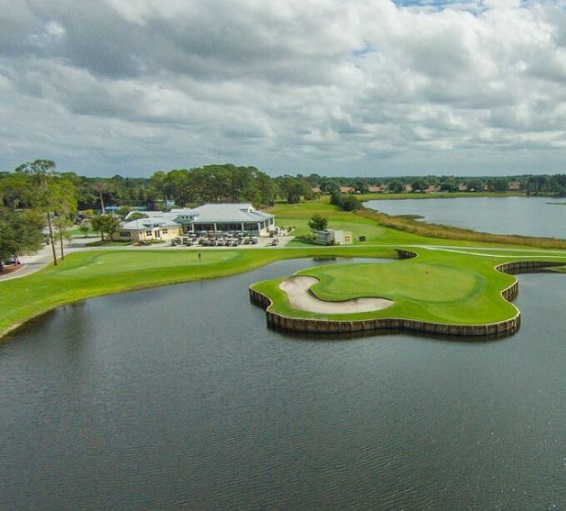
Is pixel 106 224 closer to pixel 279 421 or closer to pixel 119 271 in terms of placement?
pixel 119 271

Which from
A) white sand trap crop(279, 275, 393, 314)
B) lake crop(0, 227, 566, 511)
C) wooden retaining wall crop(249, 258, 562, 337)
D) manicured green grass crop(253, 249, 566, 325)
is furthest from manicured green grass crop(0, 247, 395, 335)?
wooden retaining wall crop(249, 258, 562, 337)

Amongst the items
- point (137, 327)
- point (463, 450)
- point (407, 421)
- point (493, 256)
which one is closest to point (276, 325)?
point (137, 327)

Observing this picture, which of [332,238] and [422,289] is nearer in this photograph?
[422,289]

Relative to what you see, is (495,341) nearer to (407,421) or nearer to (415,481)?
(407,421)

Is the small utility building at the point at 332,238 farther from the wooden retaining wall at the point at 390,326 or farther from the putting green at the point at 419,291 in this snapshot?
the wooden retaining wall at the point at 390,326

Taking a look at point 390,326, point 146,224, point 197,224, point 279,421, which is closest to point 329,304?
point 390,326

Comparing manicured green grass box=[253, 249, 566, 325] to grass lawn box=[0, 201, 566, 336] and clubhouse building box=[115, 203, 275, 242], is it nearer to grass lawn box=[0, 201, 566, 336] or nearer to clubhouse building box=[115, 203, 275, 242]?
grass lawn box=[0, 201, 566, 336]

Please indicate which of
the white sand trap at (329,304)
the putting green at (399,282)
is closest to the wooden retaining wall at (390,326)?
the white sand trap at (329,304)
